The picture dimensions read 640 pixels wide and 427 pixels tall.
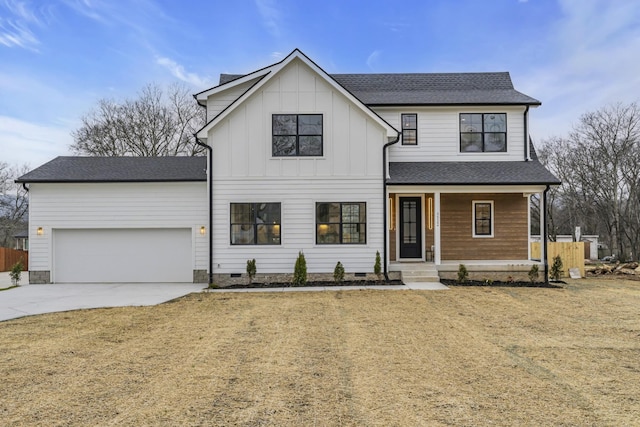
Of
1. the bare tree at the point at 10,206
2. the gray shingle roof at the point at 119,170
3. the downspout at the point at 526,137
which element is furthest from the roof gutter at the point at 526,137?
the bare tree at the point at 10,206

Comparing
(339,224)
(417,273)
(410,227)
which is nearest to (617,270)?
(410,227)

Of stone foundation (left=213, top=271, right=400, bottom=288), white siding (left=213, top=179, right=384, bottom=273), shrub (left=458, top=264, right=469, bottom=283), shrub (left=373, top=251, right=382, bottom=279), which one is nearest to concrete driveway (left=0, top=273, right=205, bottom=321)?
stone foundation (left=213, top=271, right=400, bottom=288)

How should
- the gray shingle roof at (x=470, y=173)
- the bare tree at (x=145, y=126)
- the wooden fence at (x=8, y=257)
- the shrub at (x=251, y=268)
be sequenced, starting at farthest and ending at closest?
1. the bare tree at (x=145, y=126)
2. the wooden fence at (x=8, y=257)
3. the gray shingle roof at (x=470, y=173)
4. the shrub at (x=251, y=268)

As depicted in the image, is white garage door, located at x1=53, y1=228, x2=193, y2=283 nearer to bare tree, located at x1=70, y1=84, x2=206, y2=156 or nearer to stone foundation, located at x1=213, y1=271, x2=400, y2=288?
stone foundation, located at x1=213, y1=271, x2=400, y2=288

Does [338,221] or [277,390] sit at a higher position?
[338,221]

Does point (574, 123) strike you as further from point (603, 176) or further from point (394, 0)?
point (394, 0)

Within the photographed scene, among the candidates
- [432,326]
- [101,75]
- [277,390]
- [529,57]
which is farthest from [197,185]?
[529,57]

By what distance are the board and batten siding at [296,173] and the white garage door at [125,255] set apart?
192cm

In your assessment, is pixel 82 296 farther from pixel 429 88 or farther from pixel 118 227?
pixel 429 88

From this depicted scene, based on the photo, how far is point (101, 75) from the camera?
26984mm

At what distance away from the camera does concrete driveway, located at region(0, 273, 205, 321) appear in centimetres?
952

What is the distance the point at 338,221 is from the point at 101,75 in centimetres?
2265

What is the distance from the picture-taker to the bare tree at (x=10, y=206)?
3369 cm

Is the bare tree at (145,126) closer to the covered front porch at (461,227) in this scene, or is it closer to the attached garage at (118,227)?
the attached garage at (118,227)
